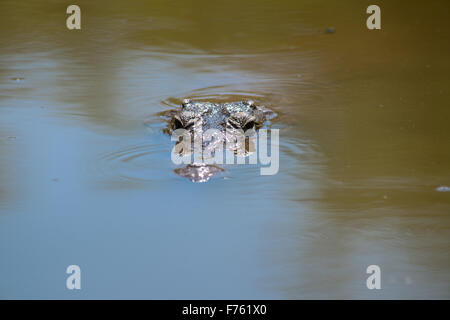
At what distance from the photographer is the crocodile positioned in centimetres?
407

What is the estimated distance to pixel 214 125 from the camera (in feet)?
14.1

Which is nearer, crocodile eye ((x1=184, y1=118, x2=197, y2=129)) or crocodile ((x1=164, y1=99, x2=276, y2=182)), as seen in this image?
crocodile ((x1=164, y1=99, x2=276, y2=182))

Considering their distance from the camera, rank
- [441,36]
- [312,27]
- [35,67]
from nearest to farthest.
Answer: [35,67] < [441,36] < [312,27]

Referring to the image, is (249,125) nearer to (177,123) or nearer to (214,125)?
(214,125)

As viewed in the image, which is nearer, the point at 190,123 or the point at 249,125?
the point at 190,123

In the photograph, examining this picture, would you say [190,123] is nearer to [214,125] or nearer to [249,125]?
[214,125]

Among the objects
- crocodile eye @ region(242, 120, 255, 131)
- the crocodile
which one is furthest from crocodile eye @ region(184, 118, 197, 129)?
crocodile eye @ region(242, 120, 255, 131)

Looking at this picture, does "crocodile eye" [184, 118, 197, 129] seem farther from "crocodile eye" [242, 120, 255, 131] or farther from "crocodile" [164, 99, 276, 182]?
"crocodile eye" [242, 120, 255, 131]

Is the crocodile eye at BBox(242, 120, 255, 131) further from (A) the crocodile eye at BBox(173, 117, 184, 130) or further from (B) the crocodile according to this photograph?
(A) the crocodile eye at BBox(173, 117, 184, 130)

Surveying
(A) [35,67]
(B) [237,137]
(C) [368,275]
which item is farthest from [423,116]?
(A) [35,67]

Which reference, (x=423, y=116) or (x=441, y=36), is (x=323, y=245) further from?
(x=441, y=36)

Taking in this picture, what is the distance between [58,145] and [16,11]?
3.36 m

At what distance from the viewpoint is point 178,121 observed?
432cm

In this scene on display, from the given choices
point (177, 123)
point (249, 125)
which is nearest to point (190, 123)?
point (177, 123)
